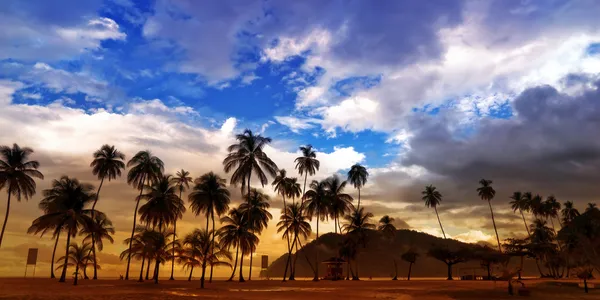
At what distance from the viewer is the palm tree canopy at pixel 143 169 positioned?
6612cm

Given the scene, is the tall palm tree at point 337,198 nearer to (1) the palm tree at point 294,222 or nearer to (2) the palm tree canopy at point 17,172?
(1) the palm tree at point 294,222

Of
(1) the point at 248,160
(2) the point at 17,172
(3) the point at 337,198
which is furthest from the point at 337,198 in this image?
(2) the point at 17,172

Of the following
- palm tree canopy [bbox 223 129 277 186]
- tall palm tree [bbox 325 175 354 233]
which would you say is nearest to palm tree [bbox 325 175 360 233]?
tall palm tree [bbox 325 175 354 233]

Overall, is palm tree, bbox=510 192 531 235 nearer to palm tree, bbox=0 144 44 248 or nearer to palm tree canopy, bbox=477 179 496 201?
palm tree canopy, bbox=477 179 496 201

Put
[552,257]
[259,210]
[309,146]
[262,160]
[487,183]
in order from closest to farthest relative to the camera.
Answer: [262,160] < [259,210] < [309,146] < [552,257] < [487,183]

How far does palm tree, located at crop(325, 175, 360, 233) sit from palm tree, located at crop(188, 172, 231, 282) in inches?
1041

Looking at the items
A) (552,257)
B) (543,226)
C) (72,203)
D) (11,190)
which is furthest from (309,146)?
(543,226)

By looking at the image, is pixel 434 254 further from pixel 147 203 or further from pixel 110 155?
pixel 110 155

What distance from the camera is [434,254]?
89.8 meters

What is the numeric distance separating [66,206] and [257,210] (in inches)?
1201

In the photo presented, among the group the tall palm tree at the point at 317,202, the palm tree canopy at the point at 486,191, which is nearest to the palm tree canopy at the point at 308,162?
the tall palm tree at the point at 317,202

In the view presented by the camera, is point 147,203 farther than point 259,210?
No

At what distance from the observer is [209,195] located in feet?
210

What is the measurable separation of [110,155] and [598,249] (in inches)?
3157
